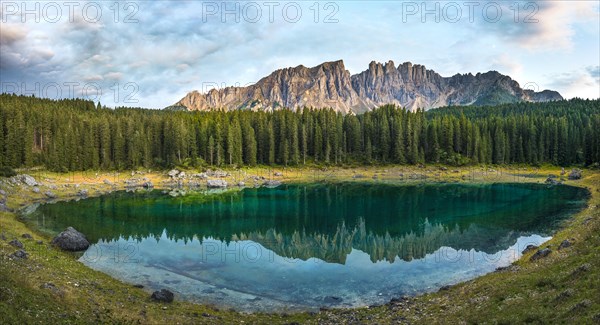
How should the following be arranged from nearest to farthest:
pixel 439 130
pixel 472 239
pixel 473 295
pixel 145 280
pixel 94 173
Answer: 1. pixel 473 295
2. pixel 145 280
3. pixel 472 239
4. pixel 94 173
5. pixel 439 130

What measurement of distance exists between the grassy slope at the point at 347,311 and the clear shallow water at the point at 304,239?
3.06m

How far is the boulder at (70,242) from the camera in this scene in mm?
40500

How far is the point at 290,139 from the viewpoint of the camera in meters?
138

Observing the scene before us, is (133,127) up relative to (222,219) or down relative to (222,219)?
up

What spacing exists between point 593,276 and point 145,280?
32002mm

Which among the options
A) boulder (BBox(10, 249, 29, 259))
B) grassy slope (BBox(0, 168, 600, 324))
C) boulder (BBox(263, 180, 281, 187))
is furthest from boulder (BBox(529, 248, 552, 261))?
boulder (BBox(263, 180, 281, 187))

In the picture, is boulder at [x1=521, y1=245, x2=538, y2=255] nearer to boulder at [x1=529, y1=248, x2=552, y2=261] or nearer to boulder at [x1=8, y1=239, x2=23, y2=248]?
boulder at [x1=529, y1=248, x2=552, y2=261]

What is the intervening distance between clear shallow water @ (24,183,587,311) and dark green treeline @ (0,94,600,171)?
1408 inches

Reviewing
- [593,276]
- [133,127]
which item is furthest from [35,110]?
[593,276]

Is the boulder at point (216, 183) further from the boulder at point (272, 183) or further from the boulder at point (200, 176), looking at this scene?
the boulder at point (272, 183)

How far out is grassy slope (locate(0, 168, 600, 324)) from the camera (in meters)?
18.4

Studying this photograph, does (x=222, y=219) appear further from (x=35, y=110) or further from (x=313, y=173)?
(x=35, y=110)

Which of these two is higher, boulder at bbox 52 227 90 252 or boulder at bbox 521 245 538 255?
boulder at bbox 52 227 90 252

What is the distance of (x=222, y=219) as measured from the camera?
2495 inches
